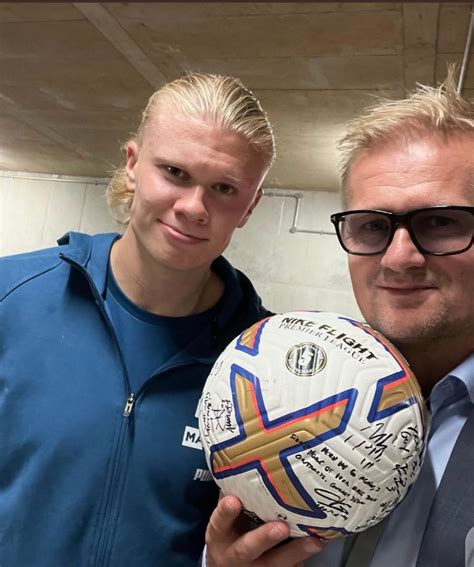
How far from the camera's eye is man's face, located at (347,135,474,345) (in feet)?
3.60

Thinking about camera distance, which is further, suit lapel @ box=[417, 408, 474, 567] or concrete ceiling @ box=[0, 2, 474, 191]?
concrete ceiling @ box=[0, 2, 474, 191]

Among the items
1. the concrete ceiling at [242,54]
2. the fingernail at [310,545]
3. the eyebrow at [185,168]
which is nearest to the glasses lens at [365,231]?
the eyebrow at [185,168]

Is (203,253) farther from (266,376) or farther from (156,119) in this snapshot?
(266,376)

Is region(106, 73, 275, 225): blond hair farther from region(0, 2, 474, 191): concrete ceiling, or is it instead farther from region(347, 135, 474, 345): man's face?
region(0, 2, 474, 191): concrete ceiling

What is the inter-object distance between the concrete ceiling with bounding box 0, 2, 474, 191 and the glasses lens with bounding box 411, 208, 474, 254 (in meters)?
1.87

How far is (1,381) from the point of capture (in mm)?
1352

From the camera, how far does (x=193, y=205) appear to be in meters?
1.31

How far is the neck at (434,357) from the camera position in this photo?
114 centimetres

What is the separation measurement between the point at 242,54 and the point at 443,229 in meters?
2.48

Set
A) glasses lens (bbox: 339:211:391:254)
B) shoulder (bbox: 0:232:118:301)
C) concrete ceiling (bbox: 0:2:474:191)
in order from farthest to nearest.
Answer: concrete ceiling (bbox: 0:2:474:191) < shoulder (bbox: 0:232:118:301) < glasses lens (bbox: 339:211:391:254)

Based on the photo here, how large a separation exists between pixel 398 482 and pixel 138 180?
3.09 ft

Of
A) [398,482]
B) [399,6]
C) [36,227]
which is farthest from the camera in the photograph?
[36,227]

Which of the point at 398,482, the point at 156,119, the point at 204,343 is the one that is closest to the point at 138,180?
the point at 156,119

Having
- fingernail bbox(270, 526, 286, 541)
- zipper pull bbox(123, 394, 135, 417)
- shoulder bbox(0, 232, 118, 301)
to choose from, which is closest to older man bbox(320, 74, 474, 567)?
fingernail bbox(270, 526, 286, 541)
